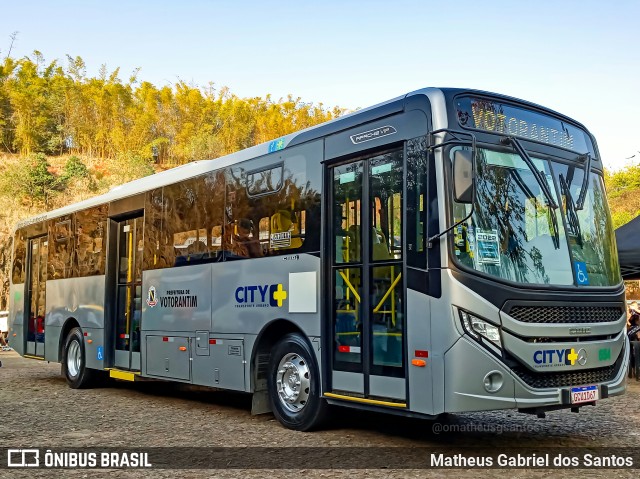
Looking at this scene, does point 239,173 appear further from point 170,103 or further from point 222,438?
point 170,103

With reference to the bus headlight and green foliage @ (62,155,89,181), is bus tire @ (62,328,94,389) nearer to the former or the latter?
the bus headlight

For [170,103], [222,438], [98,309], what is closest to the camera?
[222,438]

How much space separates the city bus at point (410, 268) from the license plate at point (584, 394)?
0.02m

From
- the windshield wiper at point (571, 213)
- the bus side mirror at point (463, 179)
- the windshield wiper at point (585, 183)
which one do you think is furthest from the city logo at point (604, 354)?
the bus side mirror at point (463, 179)

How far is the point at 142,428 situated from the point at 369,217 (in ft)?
12.5

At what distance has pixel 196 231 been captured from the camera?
1045 cm

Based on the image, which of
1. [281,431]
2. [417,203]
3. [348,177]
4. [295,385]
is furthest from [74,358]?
[417,203]

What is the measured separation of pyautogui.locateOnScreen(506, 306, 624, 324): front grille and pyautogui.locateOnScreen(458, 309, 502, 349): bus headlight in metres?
0.21

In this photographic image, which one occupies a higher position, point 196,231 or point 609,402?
point 196,231

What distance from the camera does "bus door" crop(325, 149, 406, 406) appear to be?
710 centimetres

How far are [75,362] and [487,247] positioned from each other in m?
9.51

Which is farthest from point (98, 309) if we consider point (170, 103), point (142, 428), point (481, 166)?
point (170, 103)

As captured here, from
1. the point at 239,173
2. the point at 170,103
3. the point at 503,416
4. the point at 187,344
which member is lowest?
the point at 503,416

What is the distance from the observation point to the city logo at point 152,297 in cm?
1130
